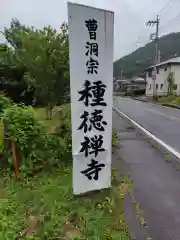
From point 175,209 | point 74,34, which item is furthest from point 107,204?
point 74,34

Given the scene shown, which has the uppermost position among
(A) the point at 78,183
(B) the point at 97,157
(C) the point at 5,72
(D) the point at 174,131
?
(C) the point at 5,72

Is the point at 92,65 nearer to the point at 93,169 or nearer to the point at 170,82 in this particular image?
the point at 93,169

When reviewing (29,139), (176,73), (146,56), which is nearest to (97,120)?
(29,139)

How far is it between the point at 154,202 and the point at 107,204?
0.93 m

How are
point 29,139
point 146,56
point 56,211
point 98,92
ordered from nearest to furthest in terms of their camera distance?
point 56,211 → point 98,92 → point 29,139 → point 146,56

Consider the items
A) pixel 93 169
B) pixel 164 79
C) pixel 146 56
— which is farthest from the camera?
pixel 146 56

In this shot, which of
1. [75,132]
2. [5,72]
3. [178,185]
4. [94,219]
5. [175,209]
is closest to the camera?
[94,219]

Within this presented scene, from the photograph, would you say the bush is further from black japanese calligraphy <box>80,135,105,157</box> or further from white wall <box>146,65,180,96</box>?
white wall <box>146,65,180,96</box>

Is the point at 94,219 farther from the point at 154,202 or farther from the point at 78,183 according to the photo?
the point at 154,202

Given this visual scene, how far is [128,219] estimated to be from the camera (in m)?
3.84

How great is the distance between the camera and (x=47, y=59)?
9859 millimetres

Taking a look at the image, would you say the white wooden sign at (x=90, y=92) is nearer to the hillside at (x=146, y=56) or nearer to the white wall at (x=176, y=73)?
the white wall at (x=176, y=73)

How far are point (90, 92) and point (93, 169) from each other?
113cm

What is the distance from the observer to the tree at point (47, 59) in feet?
32.1
